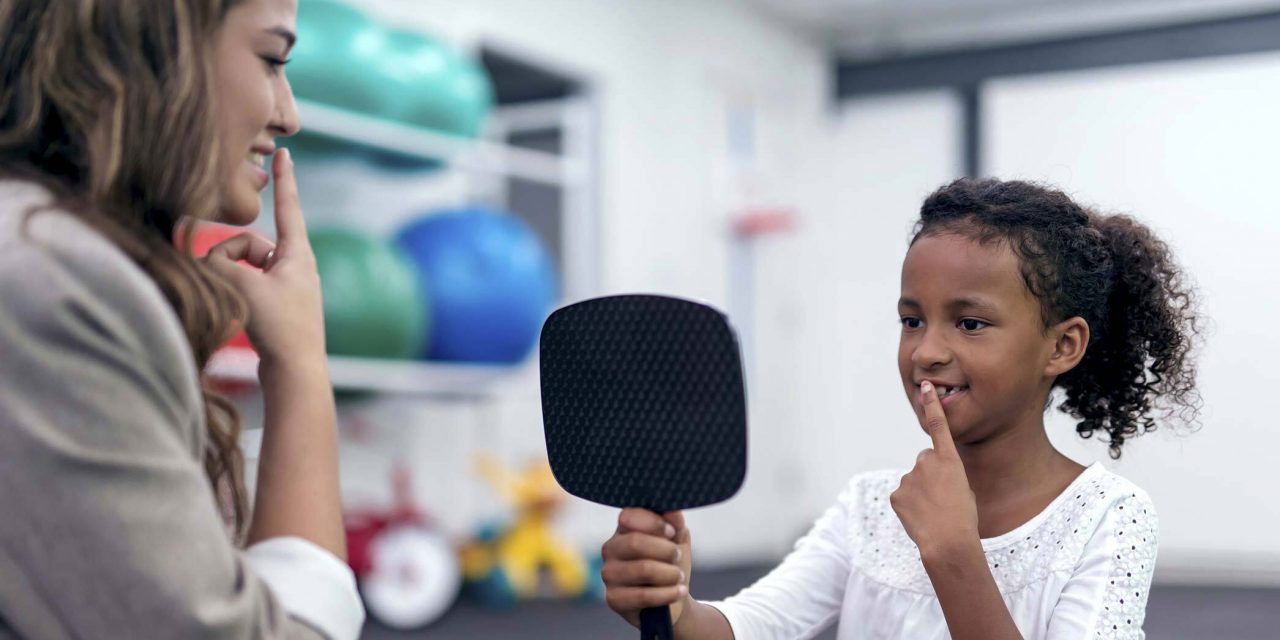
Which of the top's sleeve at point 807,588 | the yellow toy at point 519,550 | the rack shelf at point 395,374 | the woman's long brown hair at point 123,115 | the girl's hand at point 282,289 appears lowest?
the yellow toy at point 519,550

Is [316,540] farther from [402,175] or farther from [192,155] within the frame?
[402,175]

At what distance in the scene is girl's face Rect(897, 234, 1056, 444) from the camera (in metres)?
0.96

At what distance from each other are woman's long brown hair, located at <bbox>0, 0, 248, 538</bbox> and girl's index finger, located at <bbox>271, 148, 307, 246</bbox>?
10 cm

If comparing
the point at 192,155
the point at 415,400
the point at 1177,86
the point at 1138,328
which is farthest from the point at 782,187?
the point at 192,155

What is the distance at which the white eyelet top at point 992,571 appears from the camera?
90cm

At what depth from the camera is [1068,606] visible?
906 mm

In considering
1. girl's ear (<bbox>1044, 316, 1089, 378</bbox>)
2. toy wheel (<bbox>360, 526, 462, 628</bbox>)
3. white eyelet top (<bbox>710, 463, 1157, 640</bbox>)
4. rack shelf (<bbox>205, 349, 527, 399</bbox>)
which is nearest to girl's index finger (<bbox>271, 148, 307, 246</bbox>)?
white eyelet top (<bbox>710, 463, 1157, 640</bbox>)

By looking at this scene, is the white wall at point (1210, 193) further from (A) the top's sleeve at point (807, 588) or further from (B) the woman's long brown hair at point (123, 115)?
(B) the woman's long brown hair at point (123, 115)

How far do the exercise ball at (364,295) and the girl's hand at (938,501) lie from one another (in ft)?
7.18

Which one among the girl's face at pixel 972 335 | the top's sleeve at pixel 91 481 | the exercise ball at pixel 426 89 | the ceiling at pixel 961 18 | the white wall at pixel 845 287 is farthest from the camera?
the white wall at pixel 845 287

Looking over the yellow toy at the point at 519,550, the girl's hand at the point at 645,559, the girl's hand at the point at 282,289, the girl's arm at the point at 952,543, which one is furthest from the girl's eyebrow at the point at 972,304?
the yellow toy at the point at 519,550

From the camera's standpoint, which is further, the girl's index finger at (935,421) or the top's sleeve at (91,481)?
the girl's index finger at (935,421)

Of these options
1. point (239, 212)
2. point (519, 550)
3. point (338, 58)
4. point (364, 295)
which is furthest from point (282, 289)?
point (519, 550)

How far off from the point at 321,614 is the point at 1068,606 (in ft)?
1.78
